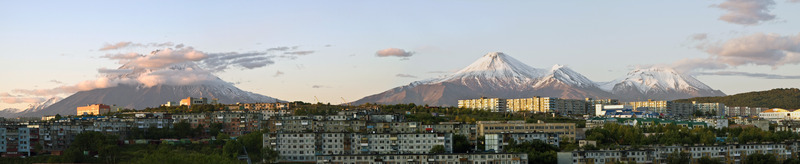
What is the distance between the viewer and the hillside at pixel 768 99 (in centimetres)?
14975

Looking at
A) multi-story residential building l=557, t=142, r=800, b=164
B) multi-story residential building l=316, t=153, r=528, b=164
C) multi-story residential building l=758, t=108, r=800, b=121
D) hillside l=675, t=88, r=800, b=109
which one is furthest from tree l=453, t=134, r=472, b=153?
hillside l=675, t=88, r=800, b=109

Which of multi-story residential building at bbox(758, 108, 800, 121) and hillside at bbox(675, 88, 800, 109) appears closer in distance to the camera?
multi-story residential building at bbox(758, 108, 800, 121)

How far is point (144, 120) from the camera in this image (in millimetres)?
78062

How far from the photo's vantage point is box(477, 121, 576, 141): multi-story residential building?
72.3 meters

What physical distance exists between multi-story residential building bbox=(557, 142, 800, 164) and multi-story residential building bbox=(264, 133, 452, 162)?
10.1 m

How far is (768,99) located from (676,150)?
10263 cm

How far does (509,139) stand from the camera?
65.0m

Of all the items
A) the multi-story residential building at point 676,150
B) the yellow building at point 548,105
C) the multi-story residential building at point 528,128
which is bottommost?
the multi-story residential building at point 676,150

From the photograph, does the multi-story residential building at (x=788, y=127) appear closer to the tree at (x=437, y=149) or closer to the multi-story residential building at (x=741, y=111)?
→ the tree at (x=437, y=149)

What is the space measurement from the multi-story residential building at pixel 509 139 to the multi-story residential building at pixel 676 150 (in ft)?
22.1

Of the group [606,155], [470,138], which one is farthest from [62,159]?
[606,155]

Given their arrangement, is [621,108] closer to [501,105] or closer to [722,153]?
[501,105]

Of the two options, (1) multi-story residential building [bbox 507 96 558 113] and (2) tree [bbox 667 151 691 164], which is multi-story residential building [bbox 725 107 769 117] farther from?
(2) tree [bbox 667 151 691 164]

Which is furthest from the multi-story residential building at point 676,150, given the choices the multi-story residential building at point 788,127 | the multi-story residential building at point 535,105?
the multi-story residential building at point 535,105
